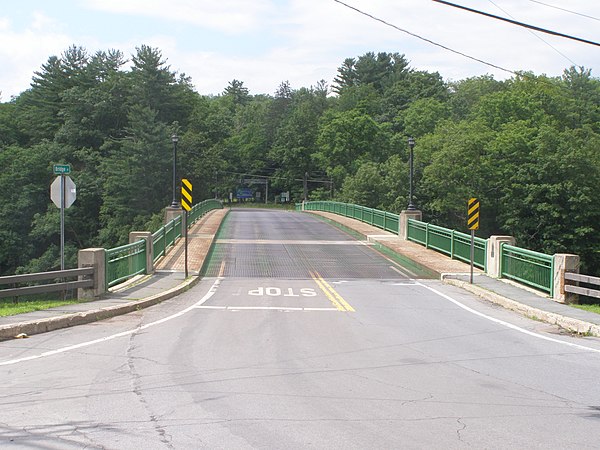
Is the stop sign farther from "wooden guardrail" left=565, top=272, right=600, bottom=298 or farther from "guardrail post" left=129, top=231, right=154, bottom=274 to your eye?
"wooden guardrail" left=565, top=272, right=600, bottom=298

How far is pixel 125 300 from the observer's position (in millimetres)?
15938

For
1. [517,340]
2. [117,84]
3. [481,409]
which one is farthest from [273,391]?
[117,84]

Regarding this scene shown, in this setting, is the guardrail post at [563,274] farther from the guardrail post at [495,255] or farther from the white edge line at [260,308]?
the white edge line at [260,308]

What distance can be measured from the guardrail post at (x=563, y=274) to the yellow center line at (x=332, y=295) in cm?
531

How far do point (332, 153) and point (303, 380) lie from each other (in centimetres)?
10347

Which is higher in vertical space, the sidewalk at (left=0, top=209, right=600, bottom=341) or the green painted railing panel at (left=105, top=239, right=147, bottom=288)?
the green painted railing panel at (left=105, top=239, right=147, bottom=288)

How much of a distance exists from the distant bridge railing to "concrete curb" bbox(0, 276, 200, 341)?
1014 centimetres

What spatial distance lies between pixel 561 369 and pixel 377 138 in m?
102

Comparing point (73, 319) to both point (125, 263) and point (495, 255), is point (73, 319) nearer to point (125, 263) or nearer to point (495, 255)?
point (125, 263)

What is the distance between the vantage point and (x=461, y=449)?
600cm

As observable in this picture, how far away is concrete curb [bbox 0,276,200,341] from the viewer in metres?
11.7

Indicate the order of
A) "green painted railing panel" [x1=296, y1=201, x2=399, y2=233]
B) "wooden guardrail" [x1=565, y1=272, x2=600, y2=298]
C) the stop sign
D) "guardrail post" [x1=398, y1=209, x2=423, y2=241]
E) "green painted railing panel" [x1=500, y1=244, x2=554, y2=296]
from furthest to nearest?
1. "green painted railing panel" [x1=296, y1=201, x2=399, y2=233]
2. "guardrail post" [x1=398, y1=209, x2=423, y2=241]
3. "green painted railing panel" [x1=500, y1=244, x2=554, y2=296]
4. the stop sign
5. "wooden guardrail" [x1=565, y1=272, x2=600, y2=298]

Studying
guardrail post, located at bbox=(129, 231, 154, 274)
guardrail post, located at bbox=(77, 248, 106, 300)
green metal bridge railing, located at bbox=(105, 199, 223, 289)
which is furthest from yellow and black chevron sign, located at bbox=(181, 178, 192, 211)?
guardrail post, located at bbox=(77, 248, 106, 300)

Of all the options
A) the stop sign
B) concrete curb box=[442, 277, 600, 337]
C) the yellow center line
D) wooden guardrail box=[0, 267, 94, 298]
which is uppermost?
the stop sign
